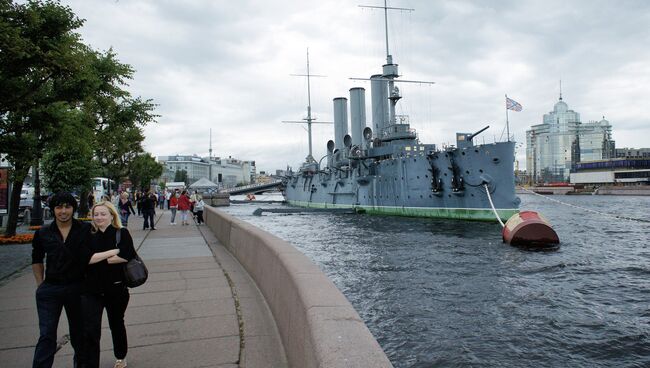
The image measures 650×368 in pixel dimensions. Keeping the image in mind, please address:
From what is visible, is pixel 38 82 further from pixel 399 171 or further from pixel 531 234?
pixel 399 171

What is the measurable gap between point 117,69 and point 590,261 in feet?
68.8

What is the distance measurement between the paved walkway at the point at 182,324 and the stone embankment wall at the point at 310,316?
33 cm

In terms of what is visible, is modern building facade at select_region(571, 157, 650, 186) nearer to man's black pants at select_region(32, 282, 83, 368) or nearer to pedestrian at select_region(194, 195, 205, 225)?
pedestrian at select_region(194, 195, 205, 225)

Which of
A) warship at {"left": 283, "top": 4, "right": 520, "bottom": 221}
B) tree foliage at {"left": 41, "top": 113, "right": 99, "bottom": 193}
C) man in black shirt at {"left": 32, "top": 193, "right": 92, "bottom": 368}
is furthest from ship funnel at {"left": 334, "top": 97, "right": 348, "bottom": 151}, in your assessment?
man in black shirt at {"left": 32, "top": 193, "right": 92, "bottom": 368}

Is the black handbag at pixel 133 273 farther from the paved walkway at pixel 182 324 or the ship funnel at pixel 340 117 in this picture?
the ship funnel at pixel 340 117

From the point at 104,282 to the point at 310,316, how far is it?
1.95 meters

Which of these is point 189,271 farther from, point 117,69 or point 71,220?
point 117,69

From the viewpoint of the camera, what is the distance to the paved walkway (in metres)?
4.50

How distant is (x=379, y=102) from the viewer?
49.7 meters

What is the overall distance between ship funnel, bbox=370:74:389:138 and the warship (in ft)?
0.36

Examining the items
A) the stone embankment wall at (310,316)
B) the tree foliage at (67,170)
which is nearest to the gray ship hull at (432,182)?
the tree foliage at (67,170)

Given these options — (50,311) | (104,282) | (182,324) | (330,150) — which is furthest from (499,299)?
(330,150)

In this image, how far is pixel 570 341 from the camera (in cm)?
820

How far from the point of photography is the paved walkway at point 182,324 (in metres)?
4.50
